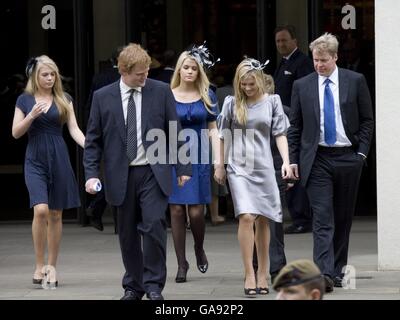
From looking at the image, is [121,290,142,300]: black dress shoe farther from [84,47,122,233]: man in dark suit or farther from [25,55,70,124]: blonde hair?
[84,47,122,233]: man in dark suit

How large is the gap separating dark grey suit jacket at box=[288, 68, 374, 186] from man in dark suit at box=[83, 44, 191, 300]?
3.92 feet

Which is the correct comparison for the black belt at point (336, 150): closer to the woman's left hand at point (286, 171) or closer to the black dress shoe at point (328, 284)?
the woman's left hand at point (286, 171)

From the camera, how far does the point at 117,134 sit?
884 cm

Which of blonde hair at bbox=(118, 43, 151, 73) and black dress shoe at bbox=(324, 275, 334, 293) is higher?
blonde hair at bbox=(118, 43, 151, 73)

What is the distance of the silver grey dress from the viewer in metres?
9.52

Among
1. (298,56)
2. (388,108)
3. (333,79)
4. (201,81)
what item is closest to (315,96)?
(333,79)

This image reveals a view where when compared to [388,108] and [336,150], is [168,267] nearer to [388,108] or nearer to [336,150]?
[336,150]

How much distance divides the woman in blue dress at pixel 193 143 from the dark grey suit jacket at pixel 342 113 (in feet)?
2.87

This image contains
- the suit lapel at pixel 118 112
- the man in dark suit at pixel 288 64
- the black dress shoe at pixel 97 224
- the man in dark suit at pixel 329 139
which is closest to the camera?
the suit lapel at pixel 118 112

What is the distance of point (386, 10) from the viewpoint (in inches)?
407

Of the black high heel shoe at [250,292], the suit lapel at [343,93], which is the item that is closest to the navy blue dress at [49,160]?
the black high heel shoe at [250,292]

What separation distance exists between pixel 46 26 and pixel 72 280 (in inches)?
201

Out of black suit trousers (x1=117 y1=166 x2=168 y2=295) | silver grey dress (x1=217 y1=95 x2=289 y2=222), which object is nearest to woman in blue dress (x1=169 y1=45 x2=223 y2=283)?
silver grey dress (x1=217 y1=95 x2=289 y2=222)

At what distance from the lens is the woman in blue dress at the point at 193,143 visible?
33.9 ft
